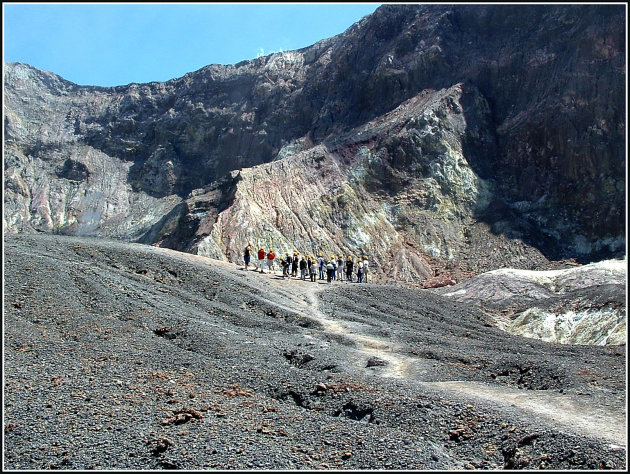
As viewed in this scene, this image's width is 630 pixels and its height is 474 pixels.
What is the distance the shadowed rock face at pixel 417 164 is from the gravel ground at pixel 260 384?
19.3m

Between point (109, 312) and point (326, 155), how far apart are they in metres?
38.1

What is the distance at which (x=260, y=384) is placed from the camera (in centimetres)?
1330

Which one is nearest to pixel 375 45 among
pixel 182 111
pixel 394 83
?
pixel 394 83

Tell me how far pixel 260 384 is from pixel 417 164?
139ft

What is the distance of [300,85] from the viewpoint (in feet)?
267

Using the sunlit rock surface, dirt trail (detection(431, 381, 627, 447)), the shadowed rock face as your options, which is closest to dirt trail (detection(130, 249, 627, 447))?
dirt trail (detection(431, 381, 627, 447))

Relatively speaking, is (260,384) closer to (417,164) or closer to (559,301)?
(559,301)

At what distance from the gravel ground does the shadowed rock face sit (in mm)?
19270

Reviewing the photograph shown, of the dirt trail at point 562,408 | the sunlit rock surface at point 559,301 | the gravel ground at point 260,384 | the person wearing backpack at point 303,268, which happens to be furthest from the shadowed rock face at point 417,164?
the dirt trail at point 562,408

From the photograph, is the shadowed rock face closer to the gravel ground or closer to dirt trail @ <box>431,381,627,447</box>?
the gravel ground

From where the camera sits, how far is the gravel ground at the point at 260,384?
31.7 ft

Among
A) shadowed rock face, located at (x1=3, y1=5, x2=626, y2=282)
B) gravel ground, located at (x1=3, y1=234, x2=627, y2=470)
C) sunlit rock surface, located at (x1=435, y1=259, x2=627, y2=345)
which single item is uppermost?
shadowed rock face, located at (x1=3, y1=5, x2=626, y2=282)

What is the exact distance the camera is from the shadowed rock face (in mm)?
45938

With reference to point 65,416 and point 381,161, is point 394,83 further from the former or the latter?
point 65,416
